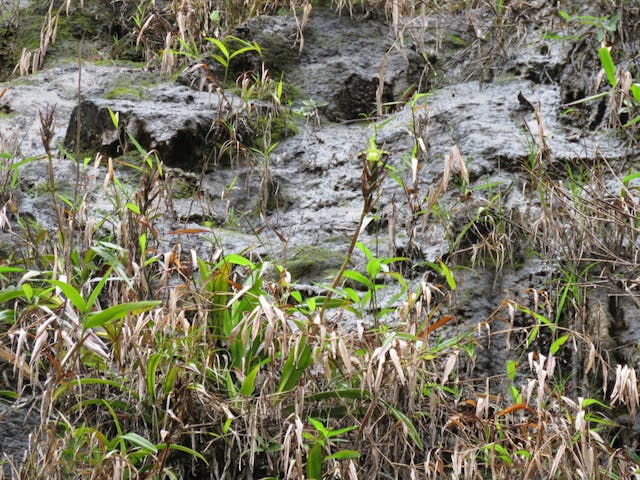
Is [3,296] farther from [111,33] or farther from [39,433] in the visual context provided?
[111,33]

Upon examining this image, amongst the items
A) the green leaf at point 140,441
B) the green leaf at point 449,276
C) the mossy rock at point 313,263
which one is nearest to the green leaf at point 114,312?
the green leaf at point 140,441

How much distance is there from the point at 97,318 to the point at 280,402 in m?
0.61

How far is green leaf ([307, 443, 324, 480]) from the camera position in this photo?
7.09ft

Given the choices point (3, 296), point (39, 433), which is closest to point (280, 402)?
point (39, 433)

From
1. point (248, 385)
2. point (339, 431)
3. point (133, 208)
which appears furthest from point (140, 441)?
point (133, 208)

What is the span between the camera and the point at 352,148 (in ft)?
12.3

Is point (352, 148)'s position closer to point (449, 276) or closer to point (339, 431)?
point (449, 276)

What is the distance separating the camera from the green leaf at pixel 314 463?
2.16 m

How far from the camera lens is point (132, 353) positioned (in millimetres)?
2307

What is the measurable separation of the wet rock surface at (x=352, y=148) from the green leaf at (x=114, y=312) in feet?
2.28

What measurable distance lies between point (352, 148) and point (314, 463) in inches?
77.2

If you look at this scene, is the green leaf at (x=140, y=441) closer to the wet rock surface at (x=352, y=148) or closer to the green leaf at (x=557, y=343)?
the wet rock surface at (x=352, y=148)

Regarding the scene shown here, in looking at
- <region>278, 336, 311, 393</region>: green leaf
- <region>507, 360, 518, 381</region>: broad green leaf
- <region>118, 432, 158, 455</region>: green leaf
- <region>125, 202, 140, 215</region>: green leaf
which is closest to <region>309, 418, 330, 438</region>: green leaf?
<region>278, 336, 311, 393</region>: green leaf

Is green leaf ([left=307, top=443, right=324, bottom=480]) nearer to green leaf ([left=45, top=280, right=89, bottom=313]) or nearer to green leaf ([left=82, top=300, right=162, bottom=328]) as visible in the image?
green leaf ([left=82, top=300, right=162, bottom=328])
